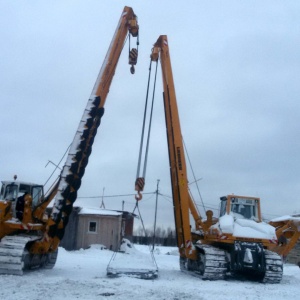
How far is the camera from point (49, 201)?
607 inches

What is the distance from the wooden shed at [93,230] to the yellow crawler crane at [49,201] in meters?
16.1

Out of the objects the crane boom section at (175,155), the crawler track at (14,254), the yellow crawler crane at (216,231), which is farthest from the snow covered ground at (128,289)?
the crane boom section at (175,155)

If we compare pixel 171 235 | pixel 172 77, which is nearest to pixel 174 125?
pixel 172 77

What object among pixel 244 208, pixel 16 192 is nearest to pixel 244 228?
pixel 244 208

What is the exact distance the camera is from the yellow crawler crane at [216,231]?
14516 millimetres

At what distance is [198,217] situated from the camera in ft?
56.3

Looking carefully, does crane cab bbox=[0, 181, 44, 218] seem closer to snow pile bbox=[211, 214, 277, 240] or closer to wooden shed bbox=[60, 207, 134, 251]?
snow pile bbox=[211, 214, 277, 240]

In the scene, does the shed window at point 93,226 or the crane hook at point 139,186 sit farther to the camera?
the shed window at point 93,226

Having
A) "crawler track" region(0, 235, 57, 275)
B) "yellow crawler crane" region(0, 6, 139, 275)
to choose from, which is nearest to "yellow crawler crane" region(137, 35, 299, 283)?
"yellow crawler crane" region(0, 6, 139, 275)

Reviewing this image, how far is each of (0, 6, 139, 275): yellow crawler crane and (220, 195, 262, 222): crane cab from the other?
5.50 metres

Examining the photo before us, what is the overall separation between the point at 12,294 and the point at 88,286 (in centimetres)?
213

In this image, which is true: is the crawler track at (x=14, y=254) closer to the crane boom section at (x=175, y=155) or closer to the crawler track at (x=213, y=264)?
the crane boom section at (x=175, y=155)

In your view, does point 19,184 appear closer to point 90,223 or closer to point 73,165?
point 73,165

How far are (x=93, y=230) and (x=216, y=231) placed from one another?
61.2 ft
